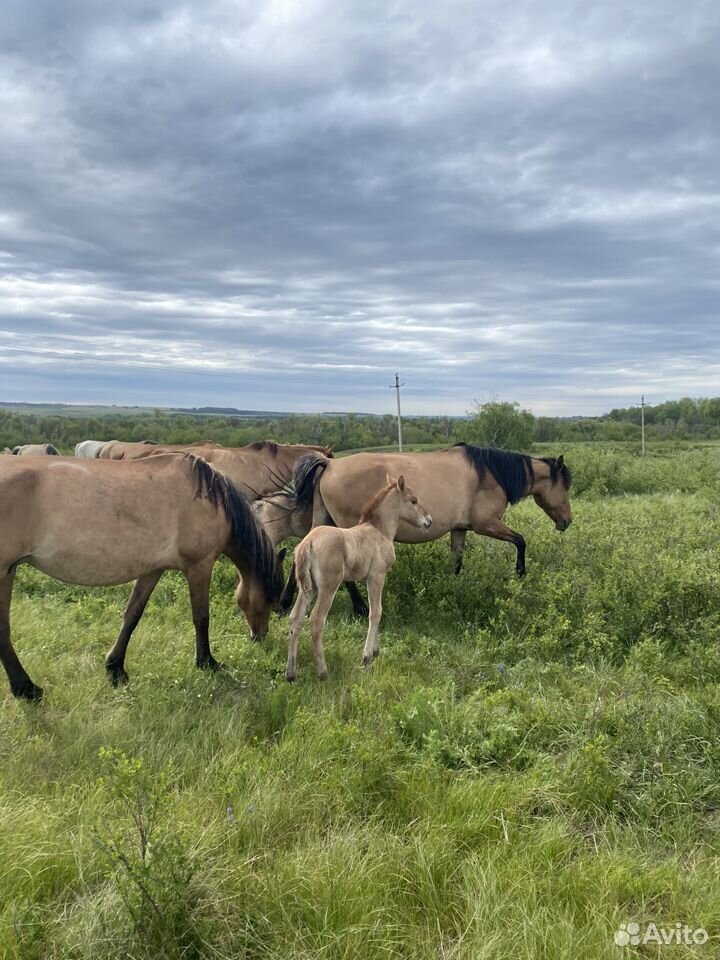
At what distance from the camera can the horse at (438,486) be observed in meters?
7.77

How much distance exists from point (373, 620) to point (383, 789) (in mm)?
2231

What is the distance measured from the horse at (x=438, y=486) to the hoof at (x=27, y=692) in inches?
119

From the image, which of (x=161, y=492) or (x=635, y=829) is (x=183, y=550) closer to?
(x=161, y=492)

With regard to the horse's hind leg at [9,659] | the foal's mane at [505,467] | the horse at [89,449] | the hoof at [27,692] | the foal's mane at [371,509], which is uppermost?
the horse at [89,449]

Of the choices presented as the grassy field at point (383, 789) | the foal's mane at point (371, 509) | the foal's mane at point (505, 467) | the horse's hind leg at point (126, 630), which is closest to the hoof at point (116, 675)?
the horse's hind leg at point (126, 630)

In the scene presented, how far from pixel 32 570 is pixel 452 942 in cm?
857

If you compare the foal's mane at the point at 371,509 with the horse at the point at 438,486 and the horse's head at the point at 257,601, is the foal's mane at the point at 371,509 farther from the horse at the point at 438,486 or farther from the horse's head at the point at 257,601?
the horse at the point at 438,486

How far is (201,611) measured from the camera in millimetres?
5387

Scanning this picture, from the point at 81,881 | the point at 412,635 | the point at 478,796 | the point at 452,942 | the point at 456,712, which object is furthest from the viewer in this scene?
the point at 412,635

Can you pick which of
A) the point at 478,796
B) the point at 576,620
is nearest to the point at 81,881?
the point at 478,796

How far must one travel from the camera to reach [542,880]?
2605mm

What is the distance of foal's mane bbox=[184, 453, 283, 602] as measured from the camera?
5477mm

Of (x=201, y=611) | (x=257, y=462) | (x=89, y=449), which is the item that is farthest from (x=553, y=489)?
(x=89, y=449)

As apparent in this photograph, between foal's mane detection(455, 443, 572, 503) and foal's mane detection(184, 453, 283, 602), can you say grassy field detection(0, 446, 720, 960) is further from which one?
foal's mane detection(455, 443, 572, 503)
